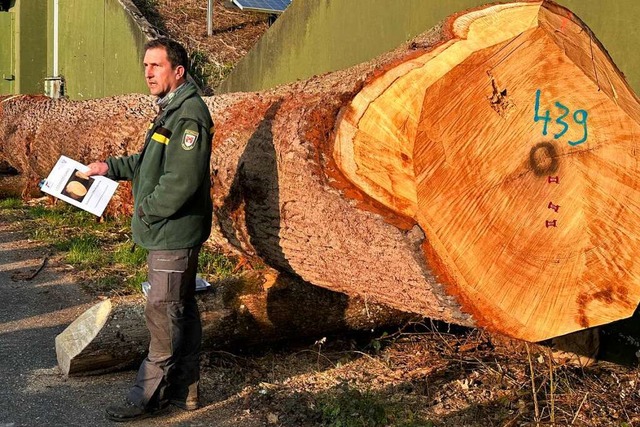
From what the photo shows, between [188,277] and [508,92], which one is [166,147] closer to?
[188,277]

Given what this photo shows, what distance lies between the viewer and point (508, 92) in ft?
11.4

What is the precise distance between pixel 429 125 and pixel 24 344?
3.18 metres

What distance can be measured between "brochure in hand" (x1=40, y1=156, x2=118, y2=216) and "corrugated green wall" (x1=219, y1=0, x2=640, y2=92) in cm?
308

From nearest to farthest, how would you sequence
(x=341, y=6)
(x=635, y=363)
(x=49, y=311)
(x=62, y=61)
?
1. (x=635, y=363)
2. (x=49, y=311)
3. (x=341, y=6)
4. (x=62, y=61)

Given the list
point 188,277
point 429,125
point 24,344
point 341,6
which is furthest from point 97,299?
point 341,6

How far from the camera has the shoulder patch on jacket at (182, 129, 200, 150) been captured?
13.0 ft

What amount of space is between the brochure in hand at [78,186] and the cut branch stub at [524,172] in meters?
1.81

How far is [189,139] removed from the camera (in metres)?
3.97

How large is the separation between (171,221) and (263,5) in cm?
837

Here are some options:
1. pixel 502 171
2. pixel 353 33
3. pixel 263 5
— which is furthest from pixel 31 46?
pixel 502 171

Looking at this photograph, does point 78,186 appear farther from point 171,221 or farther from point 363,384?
point 363,384

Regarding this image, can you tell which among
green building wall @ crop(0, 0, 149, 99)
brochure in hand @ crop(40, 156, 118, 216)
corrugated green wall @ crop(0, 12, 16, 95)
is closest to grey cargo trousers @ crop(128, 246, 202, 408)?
brochure in hand @ crop(40, 156, 118, 216)

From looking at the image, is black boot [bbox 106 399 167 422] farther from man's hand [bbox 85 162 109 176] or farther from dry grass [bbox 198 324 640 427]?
man's hand [bbox 85 162 109 176]

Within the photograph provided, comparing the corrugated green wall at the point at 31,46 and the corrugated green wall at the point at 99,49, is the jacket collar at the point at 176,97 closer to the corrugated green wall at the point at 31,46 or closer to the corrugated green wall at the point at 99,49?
the corrugated green wall at the point at 99,49
